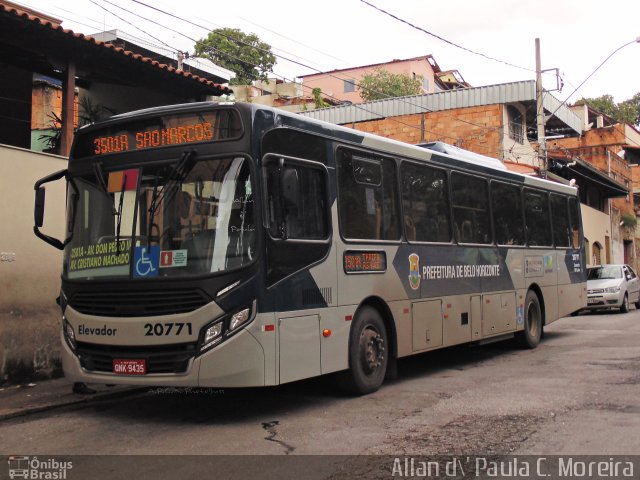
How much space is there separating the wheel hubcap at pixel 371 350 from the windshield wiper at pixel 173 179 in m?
2.85

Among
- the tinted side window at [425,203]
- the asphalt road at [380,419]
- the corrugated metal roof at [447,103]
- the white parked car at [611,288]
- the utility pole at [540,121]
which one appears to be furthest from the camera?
the corrugated metal roof at [447,103]

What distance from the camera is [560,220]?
14016mm

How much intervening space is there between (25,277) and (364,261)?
5054 millimetres

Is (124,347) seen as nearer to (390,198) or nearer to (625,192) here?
(390,198)

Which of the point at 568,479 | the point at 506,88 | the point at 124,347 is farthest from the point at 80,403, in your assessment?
the point at 506,88

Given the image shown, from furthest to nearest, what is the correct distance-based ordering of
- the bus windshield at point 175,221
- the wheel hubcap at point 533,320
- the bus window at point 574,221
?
the bus window at point 574,221
the wheel hubcap at point 533,320
the bus windshield at point 175,221

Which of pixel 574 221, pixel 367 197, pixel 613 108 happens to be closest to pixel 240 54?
pixel 613 108

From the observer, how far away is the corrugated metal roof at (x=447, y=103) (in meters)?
28.5

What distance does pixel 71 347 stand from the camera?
7051 millimetres

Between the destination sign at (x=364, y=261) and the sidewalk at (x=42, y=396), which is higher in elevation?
the destination sign at (x=364, y=261)

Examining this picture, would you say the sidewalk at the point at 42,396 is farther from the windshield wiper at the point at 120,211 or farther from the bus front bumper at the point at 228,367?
the windshield wiper at the point at 120,211

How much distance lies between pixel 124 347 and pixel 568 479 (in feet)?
13.9

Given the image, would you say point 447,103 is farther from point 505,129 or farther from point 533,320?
point 533,320

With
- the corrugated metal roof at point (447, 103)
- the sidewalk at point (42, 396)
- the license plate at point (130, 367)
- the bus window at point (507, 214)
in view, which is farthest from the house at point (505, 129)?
the license plate at point (130, 367)
